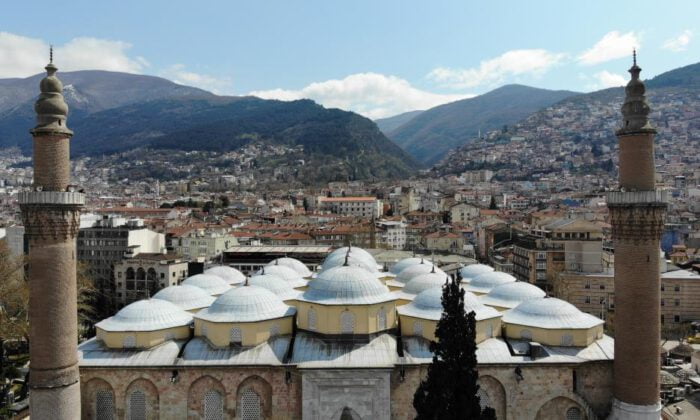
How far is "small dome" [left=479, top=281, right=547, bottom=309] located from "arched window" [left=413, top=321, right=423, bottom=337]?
474 cm

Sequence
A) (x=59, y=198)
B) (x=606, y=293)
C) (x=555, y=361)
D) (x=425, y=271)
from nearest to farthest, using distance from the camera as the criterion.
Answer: (x=59, y=198)
(x=555, y=361)
(x=425, y=271)
(x=606, y=293)

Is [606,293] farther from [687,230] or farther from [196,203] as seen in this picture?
[196,203]

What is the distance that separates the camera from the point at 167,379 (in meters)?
19.1

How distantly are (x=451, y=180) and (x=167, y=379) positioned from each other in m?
155

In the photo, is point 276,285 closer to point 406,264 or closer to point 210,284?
point 210,284

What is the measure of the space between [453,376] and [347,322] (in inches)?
207

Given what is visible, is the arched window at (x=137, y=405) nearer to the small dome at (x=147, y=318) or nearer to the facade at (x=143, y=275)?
the small dome at (x=147, y=318)

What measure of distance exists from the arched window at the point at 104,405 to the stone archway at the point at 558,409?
48.8 feet

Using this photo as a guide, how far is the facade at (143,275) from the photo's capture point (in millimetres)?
52156

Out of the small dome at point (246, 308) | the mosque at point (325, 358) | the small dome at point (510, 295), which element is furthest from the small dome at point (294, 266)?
the small dome at point (510, 295)

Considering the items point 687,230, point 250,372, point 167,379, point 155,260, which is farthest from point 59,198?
point 687,230

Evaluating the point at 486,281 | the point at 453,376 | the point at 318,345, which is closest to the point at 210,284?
the point at 318,345

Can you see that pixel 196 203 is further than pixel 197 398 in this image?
Yes

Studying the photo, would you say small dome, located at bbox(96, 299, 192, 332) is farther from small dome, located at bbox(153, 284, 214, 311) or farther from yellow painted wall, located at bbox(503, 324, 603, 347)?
yellow painted wall, located at bbox(503, 324, 603, 347)
